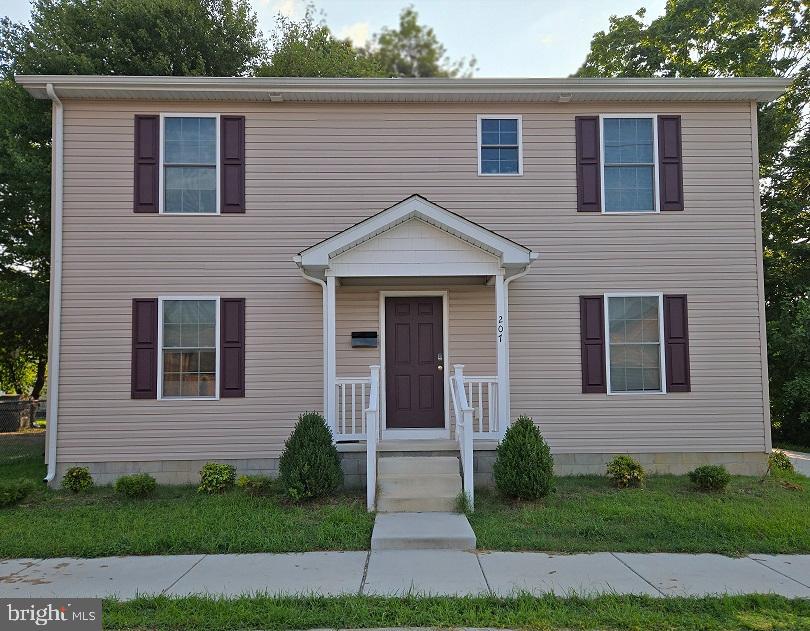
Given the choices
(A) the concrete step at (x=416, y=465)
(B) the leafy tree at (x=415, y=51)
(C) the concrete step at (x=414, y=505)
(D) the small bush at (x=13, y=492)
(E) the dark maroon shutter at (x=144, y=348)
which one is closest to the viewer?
(C) the concrete step at (x=414, y=505)

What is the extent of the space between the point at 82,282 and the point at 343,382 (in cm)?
431

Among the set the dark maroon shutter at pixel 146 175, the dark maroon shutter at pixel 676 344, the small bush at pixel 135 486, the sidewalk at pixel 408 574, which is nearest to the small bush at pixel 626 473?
the dark maroon shutter at pixel 676 344

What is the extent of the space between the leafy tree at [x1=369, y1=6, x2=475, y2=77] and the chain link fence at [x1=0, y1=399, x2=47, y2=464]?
1048 inches

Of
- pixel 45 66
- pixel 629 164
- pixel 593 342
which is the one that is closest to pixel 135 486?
pixel 593 342

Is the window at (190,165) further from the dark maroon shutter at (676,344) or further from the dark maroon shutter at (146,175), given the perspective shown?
the dark maroon shutter at (676,344)

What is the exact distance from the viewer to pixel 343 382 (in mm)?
7941

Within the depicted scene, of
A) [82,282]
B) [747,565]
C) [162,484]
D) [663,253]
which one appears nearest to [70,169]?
[82,282]

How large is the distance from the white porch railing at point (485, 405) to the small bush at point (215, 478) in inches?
134

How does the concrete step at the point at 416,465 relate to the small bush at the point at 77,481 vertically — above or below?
above

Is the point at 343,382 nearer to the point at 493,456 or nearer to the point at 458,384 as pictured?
the point at 458,384

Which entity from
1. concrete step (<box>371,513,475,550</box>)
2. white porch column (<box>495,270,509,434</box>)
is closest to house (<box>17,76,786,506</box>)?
white porch column (<box>495,270,509,434</box>)

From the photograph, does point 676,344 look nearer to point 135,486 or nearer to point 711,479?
point 711,479

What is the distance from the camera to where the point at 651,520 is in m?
6.52

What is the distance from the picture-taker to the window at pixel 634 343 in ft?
29.2
